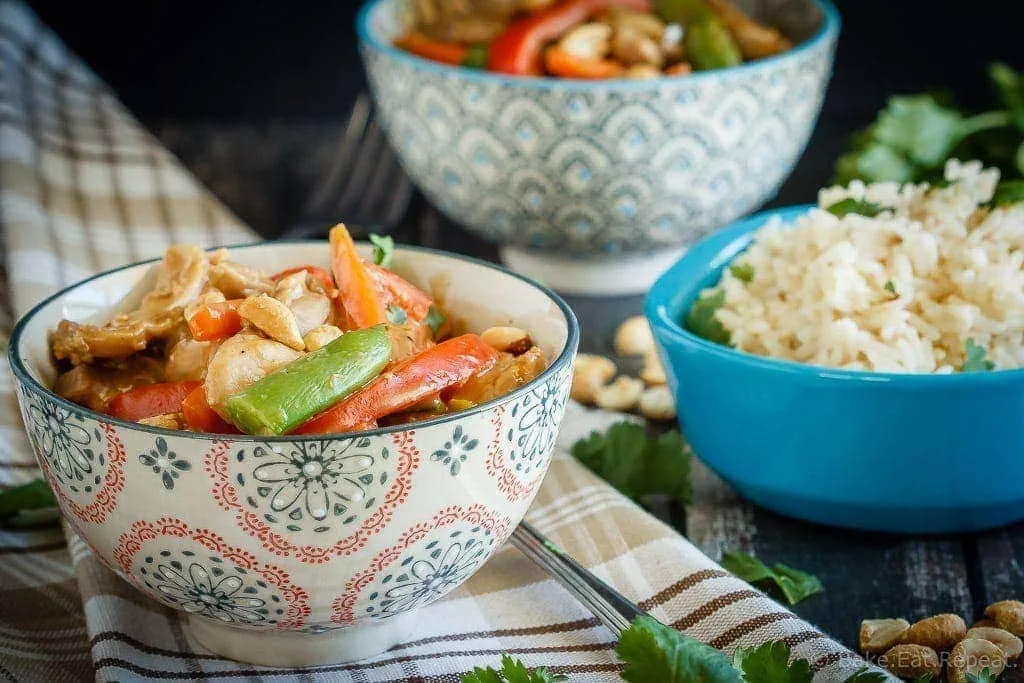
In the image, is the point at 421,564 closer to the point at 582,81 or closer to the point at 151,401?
the point at 151,401

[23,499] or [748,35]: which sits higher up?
[748,35]

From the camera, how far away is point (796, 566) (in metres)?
1.31

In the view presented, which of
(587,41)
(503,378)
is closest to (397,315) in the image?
(503,378)

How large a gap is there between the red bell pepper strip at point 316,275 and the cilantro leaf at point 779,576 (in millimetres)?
456

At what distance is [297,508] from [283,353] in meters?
0.15

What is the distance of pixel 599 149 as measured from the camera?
180 cm

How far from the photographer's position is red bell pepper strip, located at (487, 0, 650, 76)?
1.86m

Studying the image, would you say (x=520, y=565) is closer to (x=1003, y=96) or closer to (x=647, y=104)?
(x=647, y=104)

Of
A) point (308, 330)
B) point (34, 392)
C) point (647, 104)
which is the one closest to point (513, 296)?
point (308, 330)

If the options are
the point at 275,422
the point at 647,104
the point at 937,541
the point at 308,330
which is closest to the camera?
the point at 275,422

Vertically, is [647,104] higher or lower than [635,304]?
higher

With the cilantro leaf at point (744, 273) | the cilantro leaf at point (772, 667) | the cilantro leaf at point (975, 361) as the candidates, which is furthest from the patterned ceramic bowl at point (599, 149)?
the cilantro leaf at point (772, 667)

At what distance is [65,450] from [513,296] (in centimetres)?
40

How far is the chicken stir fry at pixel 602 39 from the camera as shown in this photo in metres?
1.86
